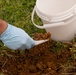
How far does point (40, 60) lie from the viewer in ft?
7.48

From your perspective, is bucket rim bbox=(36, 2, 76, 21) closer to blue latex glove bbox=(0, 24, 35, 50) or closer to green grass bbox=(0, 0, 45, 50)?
blue latex glove bbox=(0, 24, 35, 50)

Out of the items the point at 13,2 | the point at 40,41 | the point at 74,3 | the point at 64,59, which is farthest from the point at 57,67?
the point at 13,2

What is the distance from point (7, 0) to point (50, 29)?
3.21 feet

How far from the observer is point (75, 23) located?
2252mm

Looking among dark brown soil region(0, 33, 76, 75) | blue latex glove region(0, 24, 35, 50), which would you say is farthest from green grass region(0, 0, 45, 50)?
blue latex glove region(0, 24, 35, 50)

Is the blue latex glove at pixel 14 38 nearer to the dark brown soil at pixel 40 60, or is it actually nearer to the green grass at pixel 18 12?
the dark brown soil at pixel 40 60

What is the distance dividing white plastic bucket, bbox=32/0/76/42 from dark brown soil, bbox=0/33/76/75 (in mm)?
80

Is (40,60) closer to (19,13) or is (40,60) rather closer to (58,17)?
(58,17)

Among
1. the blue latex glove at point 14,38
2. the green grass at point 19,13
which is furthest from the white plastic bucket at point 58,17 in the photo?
the green grass at point 19,13

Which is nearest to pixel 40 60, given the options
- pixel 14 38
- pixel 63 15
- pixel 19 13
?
pixel 14 38

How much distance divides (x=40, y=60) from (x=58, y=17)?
1.36ft

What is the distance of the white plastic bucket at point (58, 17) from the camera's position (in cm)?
212

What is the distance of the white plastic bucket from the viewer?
2.12m

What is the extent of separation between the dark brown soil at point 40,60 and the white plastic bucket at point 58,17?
0.08m
